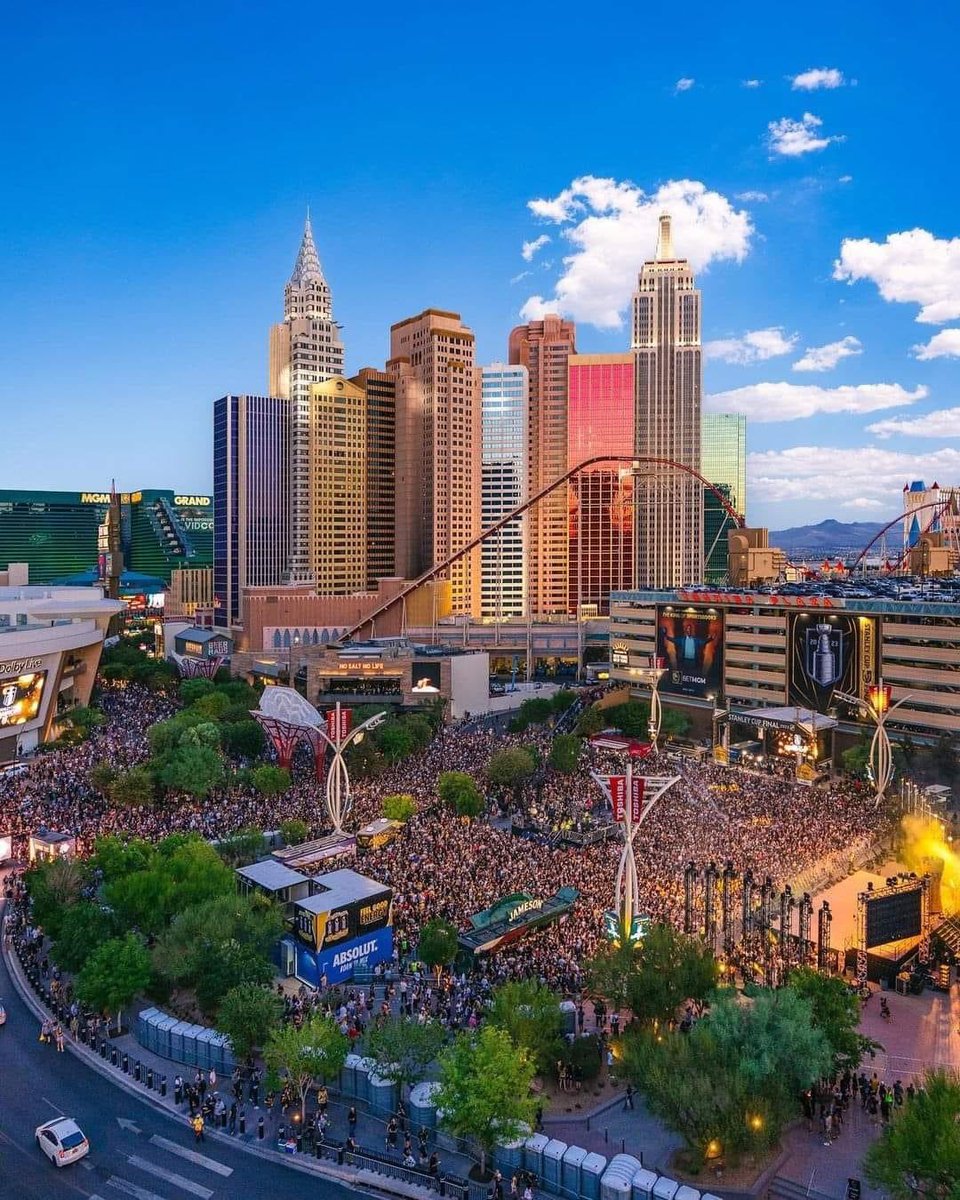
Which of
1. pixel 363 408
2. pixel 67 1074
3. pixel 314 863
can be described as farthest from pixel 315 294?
pixel 67 1074

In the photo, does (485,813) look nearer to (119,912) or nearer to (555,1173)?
(119,912)

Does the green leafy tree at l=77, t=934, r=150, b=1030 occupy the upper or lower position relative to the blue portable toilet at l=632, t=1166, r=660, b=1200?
upper

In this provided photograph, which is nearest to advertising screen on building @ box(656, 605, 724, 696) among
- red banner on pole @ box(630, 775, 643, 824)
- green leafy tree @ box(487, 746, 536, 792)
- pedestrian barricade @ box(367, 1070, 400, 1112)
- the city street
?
green leafy tree @ box(487, 746, 536, 792)

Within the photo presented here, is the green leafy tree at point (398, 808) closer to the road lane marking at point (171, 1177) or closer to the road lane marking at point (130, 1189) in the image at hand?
the road lane marking at point (171, 1177)

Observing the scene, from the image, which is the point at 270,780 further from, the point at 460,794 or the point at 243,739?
the point at 243,739

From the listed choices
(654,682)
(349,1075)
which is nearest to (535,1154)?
(349,1075)

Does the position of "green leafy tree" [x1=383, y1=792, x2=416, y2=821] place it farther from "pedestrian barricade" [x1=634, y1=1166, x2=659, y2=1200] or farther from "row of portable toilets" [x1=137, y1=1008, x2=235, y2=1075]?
"pedestrian barricade" [x1=634, y1=1166, x2=659, y2=1200]
